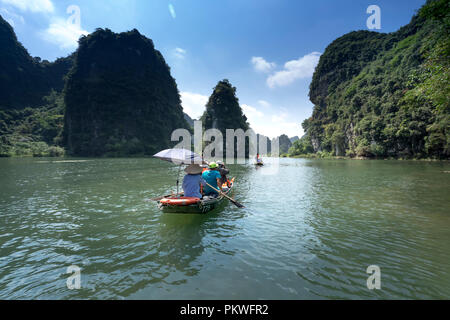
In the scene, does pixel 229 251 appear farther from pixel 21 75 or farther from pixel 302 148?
pixel 21 75

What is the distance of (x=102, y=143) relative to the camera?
88.0m

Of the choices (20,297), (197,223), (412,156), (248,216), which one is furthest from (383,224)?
(412,156)

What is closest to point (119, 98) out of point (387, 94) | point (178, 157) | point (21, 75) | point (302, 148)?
point (21, 75)

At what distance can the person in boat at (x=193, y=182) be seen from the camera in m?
9.07

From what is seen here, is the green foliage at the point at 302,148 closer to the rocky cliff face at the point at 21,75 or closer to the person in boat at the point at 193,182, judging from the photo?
the person in boat at the point at 193,182

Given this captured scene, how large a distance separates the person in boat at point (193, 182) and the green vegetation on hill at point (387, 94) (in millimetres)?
15455

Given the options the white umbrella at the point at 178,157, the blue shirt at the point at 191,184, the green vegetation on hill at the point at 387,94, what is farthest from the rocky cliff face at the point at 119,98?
the blue shirt at the point at 191,184

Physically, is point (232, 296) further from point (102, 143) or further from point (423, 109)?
point (102, 143)

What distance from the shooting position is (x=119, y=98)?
99.3 m

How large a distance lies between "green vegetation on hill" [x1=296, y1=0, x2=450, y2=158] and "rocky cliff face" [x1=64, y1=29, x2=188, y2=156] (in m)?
74.7

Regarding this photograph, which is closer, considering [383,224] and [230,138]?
[383,224]

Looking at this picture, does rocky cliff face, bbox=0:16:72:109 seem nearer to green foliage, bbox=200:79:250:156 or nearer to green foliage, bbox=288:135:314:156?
green foliage, bbox=200:79:250:156

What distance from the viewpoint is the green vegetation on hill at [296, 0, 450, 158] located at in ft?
47.9

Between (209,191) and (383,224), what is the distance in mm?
7246
